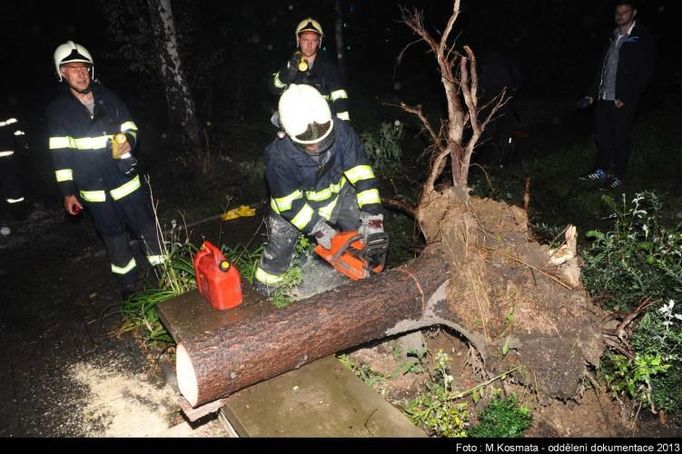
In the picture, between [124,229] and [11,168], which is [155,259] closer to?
[124,229]

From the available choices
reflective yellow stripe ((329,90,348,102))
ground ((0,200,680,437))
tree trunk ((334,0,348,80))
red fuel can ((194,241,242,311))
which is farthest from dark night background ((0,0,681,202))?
red fuel can ((194,241,242,311))

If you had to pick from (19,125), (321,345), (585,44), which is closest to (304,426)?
(321,345)

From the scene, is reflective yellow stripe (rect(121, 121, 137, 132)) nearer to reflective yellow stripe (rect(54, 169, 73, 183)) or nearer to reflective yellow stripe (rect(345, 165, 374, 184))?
reflective yellow stripe (rect(54, 169, 73, 183))

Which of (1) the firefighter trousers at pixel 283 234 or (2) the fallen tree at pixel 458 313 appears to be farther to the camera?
(1) the firefighter trousers at pixel 283 234

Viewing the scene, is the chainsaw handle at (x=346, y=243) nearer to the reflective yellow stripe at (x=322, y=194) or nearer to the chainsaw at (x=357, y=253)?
the chainsaw at (x=357, y=253)

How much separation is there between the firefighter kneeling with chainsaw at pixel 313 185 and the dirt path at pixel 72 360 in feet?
3.99

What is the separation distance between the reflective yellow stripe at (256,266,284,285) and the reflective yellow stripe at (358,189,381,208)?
3.04 feet

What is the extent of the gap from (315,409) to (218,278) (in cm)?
124

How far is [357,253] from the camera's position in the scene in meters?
3.47

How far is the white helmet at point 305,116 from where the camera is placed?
329cm

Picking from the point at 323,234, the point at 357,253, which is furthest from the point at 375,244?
the point at 323,234

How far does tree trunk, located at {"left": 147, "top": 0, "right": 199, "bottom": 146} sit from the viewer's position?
689 centimetres

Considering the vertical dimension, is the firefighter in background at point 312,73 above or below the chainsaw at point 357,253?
above

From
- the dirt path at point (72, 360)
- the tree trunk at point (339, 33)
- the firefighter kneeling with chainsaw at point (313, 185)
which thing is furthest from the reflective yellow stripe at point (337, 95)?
the tree trunk at point (339, 33)
